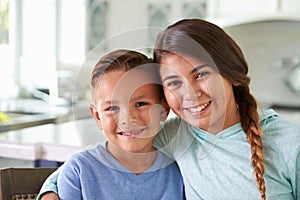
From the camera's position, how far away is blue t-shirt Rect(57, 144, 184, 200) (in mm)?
1043

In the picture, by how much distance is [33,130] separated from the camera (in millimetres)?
1924

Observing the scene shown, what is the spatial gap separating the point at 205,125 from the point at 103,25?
336 centimetres

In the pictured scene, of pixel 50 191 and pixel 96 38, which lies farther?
pixel 96 38

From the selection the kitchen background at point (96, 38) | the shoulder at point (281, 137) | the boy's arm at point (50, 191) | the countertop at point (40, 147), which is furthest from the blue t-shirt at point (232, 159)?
the kitchen background at point (96, 38)

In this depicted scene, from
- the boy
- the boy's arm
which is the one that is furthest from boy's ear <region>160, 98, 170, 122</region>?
the boy's arm

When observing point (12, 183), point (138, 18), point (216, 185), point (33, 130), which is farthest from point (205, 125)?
point (138, 18)

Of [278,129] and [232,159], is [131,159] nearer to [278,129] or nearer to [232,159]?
[232,159]

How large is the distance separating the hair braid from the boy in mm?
168

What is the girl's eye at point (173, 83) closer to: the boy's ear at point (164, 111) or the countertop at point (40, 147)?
the boy's ear at point (164, 111)

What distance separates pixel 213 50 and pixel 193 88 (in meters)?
0.08

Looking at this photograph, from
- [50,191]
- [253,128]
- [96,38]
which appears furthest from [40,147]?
[96,38]

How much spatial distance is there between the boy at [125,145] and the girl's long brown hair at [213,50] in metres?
0.06

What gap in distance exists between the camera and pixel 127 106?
997mm

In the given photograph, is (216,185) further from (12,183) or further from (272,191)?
(12,183)
